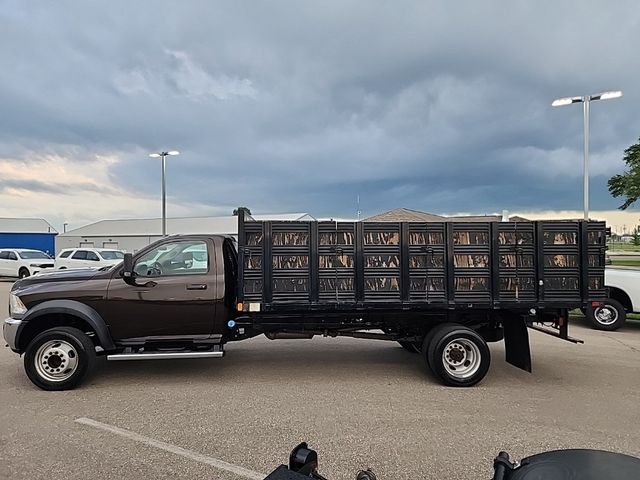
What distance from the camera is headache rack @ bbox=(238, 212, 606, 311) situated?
616cm

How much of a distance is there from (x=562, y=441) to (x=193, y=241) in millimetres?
4909

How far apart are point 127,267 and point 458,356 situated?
4.42 meters

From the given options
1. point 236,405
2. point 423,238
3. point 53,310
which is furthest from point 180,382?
point 423,238

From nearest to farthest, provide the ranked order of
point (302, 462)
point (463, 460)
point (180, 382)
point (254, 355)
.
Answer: point (302, 462)
point (463, 460)
point (180, 382)
point (254, 355)

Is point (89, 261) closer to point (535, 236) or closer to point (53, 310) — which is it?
point (53, 310)

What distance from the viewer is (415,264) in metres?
6.21

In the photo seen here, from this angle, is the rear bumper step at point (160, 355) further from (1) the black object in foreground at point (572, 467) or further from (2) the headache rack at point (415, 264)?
(1) the black object in foreground at point (572, 467)

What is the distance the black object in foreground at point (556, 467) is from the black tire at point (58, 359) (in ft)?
16.2

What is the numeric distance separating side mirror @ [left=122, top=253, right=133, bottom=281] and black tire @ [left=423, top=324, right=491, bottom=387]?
156 inches

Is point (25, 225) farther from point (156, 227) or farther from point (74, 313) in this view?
point (74, 313)

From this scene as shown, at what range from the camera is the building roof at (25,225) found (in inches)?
2346

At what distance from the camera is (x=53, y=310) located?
609cm

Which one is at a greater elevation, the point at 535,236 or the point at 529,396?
the point at 535,236

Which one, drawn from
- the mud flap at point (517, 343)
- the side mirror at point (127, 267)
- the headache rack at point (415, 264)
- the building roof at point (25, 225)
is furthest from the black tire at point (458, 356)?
the building roof at point (25, 225)
